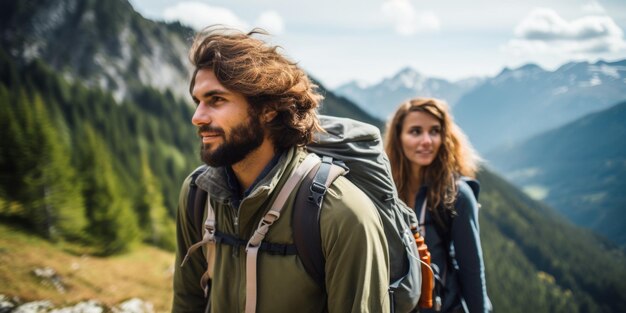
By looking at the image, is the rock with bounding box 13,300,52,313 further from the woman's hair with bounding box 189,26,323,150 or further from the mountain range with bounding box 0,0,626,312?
the mountain range with bounding box 0,0,626,312

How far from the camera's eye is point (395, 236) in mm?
2736

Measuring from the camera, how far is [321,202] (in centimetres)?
249

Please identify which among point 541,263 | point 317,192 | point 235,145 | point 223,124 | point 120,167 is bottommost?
point 541,263

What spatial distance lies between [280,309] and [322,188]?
0.86 metres

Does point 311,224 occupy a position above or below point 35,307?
above

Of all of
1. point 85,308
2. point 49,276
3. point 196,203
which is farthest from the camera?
point 49,276

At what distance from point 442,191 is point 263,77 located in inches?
108

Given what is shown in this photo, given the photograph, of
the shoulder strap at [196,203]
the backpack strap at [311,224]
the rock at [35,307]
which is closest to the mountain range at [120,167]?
the rock at [35,307]

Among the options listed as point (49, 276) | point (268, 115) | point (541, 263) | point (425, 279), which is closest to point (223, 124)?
point (268, 115)

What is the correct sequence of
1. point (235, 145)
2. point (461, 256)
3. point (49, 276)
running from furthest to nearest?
1. point (49, 276)
2. point (461, 256)
3. point (235, 145)

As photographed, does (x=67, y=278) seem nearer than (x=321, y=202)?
No

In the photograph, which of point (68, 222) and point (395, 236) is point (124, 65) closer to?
point (68, 222)

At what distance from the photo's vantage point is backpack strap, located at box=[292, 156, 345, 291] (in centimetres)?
249

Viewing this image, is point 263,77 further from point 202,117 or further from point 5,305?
point 5,305
